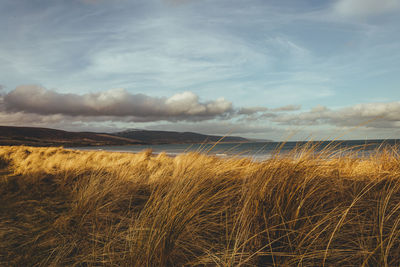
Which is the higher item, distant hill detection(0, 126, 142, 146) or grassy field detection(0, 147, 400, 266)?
grassy field detection(0, 147, 400, 266)

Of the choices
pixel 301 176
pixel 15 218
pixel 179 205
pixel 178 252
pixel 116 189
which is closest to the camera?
pixel 178 252

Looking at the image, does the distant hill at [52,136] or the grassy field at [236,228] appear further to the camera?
the distant hill at [52,136]

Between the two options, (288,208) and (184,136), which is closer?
(288,208)

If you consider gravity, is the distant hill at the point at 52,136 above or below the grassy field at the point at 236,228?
below

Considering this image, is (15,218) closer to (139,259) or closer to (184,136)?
(139,259)

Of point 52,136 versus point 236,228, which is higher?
point 236,228

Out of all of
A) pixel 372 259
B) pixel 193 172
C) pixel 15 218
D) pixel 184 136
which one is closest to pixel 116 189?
pixel 15 218

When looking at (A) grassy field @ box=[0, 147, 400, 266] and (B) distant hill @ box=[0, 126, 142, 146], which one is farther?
(B) distant hill @ box=[0, 126, 142, 146]

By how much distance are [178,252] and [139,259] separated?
274 mm

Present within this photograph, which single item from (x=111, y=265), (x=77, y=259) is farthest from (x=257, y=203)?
(x=77, y=259)

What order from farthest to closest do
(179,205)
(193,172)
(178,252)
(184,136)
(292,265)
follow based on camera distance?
(184,136)
(193,172)
(179,205)
(178,252)
(292,265)

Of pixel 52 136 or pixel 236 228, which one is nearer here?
pixel 236 228

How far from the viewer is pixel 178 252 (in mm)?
1448

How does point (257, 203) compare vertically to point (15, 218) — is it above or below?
above
